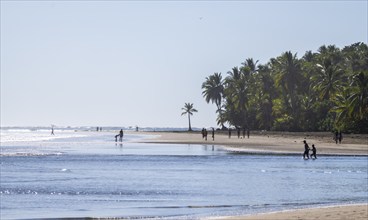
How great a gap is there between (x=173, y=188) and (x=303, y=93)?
305 feet

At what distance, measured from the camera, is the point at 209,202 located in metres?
24.7

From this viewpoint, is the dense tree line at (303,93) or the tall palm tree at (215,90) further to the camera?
the tall palm tree at (215,90)

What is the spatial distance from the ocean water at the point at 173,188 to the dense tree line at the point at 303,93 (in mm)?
35606

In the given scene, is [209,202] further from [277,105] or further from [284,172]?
[277,105]

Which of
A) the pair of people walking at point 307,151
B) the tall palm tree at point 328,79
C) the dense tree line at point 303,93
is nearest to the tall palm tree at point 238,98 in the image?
the dense tree line at point 303,93

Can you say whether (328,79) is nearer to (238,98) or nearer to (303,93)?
(303,93)

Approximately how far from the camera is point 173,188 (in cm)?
3016

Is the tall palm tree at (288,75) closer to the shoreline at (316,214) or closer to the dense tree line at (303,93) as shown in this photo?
the dense tree line at (303,93)

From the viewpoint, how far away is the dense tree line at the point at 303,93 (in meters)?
84.3

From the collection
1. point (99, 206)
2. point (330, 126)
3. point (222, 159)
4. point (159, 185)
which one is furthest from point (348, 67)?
point (99, 206)

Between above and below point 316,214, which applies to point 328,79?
above

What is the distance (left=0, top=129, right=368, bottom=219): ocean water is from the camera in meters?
22.5

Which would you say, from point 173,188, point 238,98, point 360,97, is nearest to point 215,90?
point 238,98

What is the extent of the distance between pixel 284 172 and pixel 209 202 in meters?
15.6
